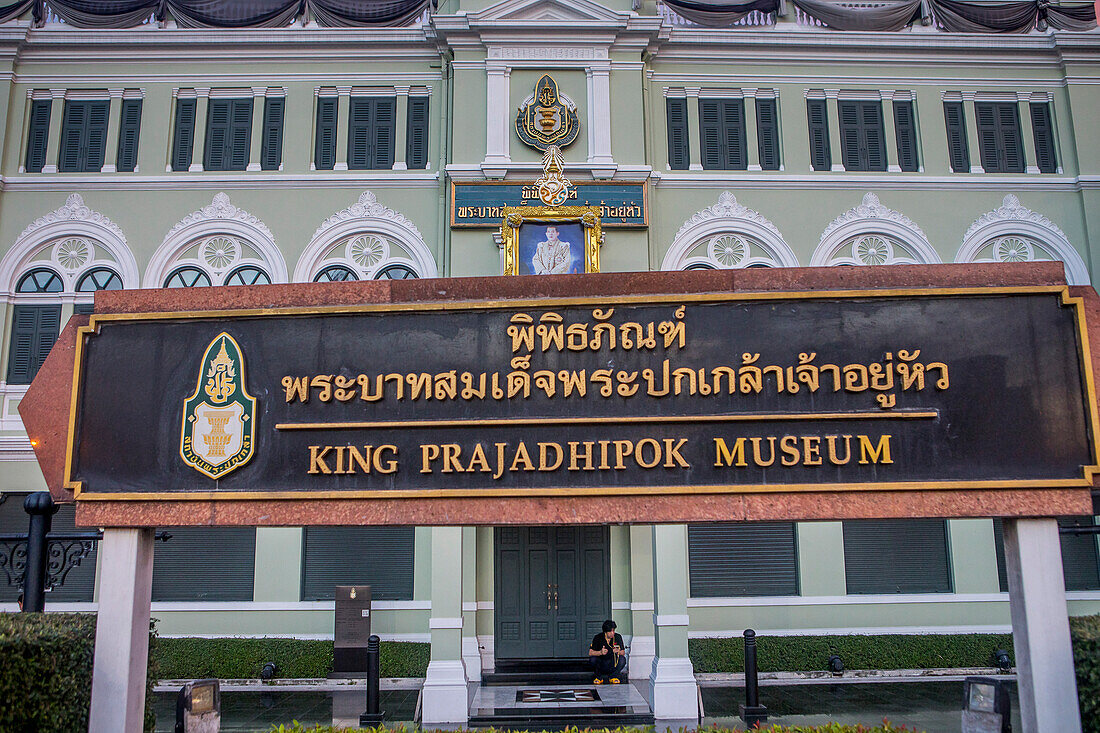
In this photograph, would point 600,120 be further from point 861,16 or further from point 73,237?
point 73,237

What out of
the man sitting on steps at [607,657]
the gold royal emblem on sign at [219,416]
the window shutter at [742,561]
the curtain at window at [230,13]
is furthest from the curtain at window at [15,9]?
the window shutter at [742,561]

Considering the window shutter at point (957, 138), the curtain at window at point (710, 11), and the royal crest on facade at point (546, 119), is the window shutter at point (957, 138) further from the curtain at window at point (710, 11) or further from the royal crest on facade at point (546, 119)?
the royal crest on facade at point (546, 119)

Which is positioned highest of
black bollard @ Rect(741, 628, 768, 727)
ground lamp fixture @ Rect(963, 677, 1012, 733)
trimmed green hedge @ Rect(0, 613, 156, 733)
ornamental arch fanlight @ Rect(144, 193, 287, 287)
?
ornamental arch fanlight @ Rect(144, 193, 287, 287)

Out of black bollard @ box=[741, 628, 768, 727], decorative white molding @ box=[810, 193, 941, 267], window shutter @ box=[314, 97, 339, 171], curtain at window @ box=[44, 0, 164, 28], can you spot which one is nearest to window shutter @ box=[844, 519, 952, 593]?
black bollard @ box=[741, 628, 768, 727]

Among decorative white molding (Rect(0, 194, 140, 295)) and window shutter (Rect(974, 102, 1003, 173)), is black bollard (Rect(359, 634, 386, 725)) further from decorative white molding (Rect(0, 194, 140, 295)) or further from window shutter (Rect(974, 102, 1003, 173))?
window shutter (Rect(974, 102, 1003, 173))

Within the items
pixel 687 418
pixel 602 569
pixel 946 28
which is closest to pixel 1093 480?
pixel 687 418

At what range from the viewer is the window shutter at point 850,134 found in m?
15.8

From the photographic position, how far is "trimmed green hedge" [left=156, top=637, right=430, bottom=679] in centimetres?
1366

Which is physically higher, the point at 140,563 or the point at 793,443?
the point at 793,443

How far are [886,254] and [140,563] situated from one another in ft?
47.9

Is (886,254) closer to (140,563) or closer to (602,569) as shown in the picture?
(602,569)

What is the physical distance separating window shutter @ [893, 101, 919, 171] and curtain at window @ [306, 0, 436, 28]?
9.91m

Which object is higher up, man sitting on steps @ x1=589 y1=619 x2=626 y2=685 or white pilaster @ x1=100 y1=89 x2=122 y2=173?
white pilaster @ x1=100 y1=89 x2=122 y2=173

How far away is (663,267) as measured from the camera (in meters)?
15.0
